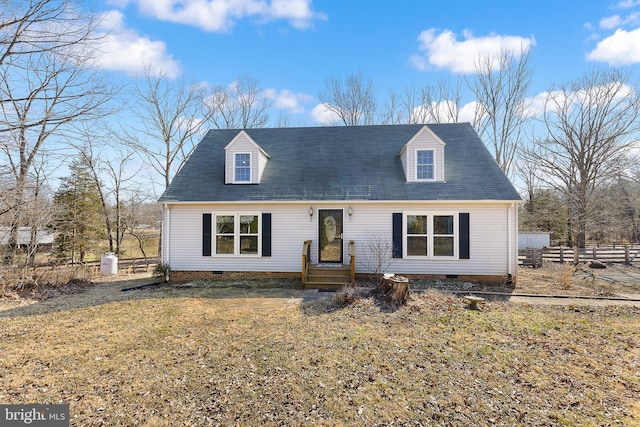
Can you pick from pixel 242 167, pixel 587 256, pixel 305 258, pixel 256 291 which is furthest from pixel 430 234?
pixel 587 256

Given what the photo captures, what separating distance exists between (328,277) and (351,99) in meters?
20.4

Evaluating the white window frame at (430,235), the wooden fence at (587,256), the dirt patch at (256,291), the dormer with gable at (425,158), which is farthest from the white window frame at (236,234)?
the wooden fence at (587,256)

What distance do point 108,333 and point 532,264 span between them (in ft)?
60.0

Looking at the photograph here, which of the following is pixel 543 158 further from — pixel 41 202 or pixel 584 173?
pixel 41 202

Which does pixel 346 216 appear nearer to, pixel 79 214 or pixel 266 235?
pixel 266 235

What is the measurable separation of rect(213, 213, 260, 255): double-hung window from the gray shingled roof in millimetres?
839

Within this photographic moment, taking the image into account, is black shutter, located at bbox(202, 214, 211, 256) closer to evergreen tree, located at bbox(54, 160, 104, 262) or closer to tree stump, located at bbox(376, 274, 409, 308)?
tree stump, located at bbox(376, 274, 409, 308)

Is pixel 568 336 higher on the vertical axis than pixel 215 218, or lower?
lower

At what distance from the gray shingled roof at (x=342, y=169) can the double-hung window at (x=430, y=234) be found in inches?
31.2

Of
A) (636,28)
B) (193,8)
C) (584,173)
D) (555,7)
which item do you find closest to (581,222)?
(584,173)

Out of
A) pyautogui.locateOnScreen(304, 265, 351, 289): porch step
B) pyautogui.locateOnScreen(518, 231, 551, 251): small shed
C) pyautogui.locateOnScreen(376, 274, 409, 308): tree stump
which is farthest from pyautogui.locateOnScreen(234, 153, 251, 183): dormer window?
pyautogui.locateOnScreen(518, 231, 551, 251): small shed

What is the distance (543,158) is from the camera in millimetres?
20234

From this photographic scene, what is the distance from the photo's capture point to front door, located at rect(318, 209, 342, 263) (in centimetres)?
1122

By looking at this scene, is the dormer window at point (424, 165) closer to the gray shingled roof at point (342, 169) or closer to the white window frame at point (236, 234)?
the gray shingled roof at point (342, 169)
